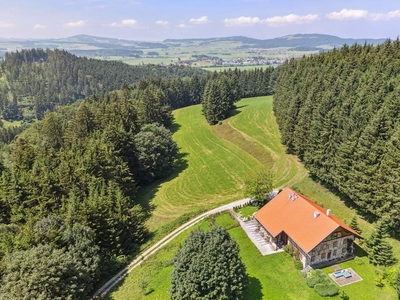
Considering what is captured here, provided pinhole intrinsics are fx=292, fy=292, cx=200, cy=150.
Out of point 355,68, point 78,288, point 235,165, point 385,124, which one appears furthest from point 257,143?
point 78,288

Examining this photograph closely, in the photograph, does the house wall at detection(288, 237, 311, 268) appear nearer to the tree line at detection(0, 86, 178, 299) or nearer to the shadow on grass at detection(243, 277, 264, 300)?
the shadow on grass at detection(243, 277, 264, 300)

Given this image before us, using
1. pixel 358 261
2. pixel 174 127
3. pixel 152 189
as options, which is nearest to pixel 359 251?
pixel 358 261

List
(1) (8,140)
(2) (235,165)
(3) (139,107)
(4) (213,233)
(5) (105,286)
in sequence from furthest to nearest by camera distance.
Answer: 1. (1) (8,140)
2. (3) (139,107)
3. (2) (235,165)
4. (5) (105,286)
5. (4) (213,233)

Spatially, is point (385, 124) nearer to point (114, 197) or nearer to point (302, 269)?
point (302, 269)

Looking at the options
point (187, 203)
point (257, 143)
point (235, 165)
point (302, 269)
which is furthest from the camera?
point (257, 143)

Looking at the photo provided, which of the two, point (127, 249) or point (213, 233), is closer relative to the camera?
point (213, 233)

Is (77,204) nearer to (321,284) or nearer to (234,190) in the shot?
(234,190)

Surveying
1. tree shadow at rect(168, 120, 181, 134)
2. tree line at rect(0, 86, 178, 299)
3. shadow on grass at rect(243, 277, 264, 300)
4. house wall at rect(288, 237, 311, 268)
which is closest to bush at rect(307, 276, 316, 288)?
house wall at rect(288, 237, 311, 268)

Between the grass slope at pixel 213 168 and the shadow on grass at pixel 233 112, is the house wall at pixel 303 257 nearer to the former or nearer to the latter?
the grass slope at pixel 213 168
